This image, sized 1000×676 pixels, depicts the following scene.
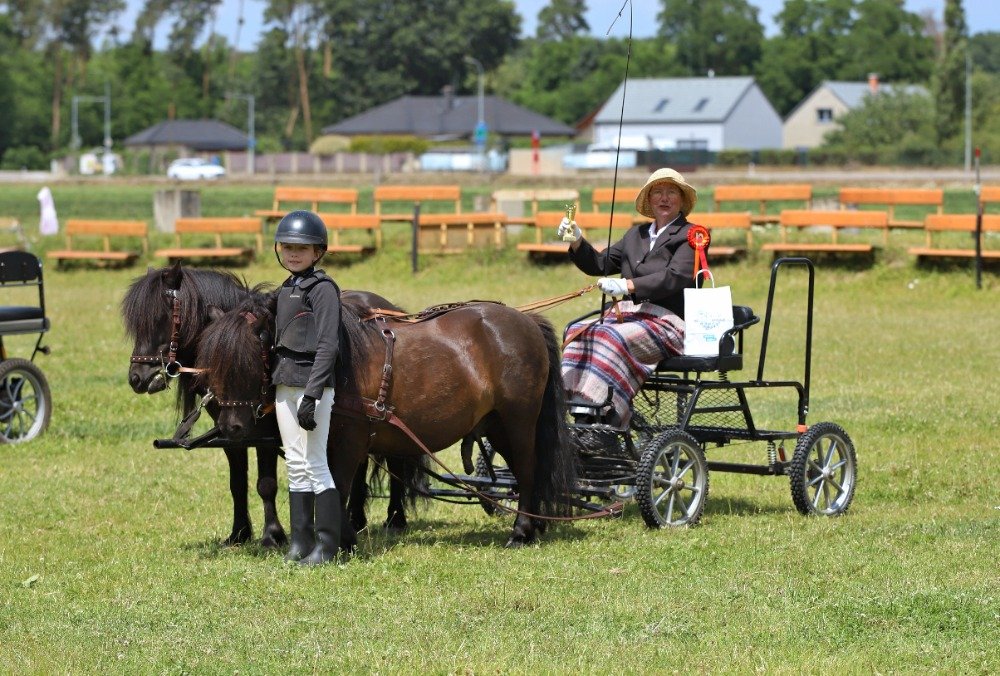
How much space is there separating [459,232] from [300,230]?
20.5m

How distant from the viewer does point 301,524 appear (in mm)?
7980

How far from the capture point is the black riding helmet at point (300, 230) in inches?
306

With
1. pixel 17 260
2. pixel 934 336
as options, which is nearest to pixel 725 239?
pixel 934 336

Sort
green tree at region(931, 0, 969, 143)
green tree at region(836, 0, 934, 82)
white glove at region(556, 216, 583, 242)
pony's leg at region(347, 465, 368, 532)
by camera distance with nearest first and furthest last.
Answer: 1. white glove at region(556, 216, 583, 242)
2. pony's leg at region(347, 465, 368, 532)
3. green tree at region(931, 0, 969, 143)
4. green tree at region(836, 0, 934, 82)

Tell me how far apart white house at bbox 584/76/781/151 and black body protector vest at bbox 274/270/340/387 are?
96.8m

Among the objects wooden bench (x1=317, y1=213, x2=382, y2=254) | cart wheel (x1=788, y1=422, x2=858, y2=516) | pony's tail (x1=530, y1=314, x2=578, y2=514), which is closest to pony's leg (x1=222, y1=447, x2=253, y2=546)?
pony's tail (x1=530, y1=314, x2=578, y2=514)

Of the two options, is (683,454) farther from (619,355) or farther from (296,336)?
(296,336)

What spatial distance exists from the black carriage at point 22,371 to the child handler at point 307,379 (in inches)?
193

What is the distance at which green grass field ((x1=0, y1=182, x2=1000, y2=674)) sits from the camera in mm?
6328

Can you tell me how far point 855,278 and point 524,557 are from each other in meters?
17.5

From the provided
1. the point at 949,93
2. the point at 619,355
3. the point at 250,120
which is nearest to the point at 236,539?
the point at 619,355

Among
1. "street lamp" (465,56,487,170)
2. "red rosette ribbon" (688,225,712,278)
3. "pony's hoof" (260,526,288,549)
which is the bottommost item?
"pony's hoof" (260,526,288,549)

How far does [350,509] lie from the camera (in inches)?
365

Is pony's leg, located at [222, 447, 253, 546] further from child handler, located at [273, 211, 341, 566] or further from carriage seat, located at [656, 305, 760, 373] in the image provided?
carriage seat, located at [656, 305, 760, 373]
